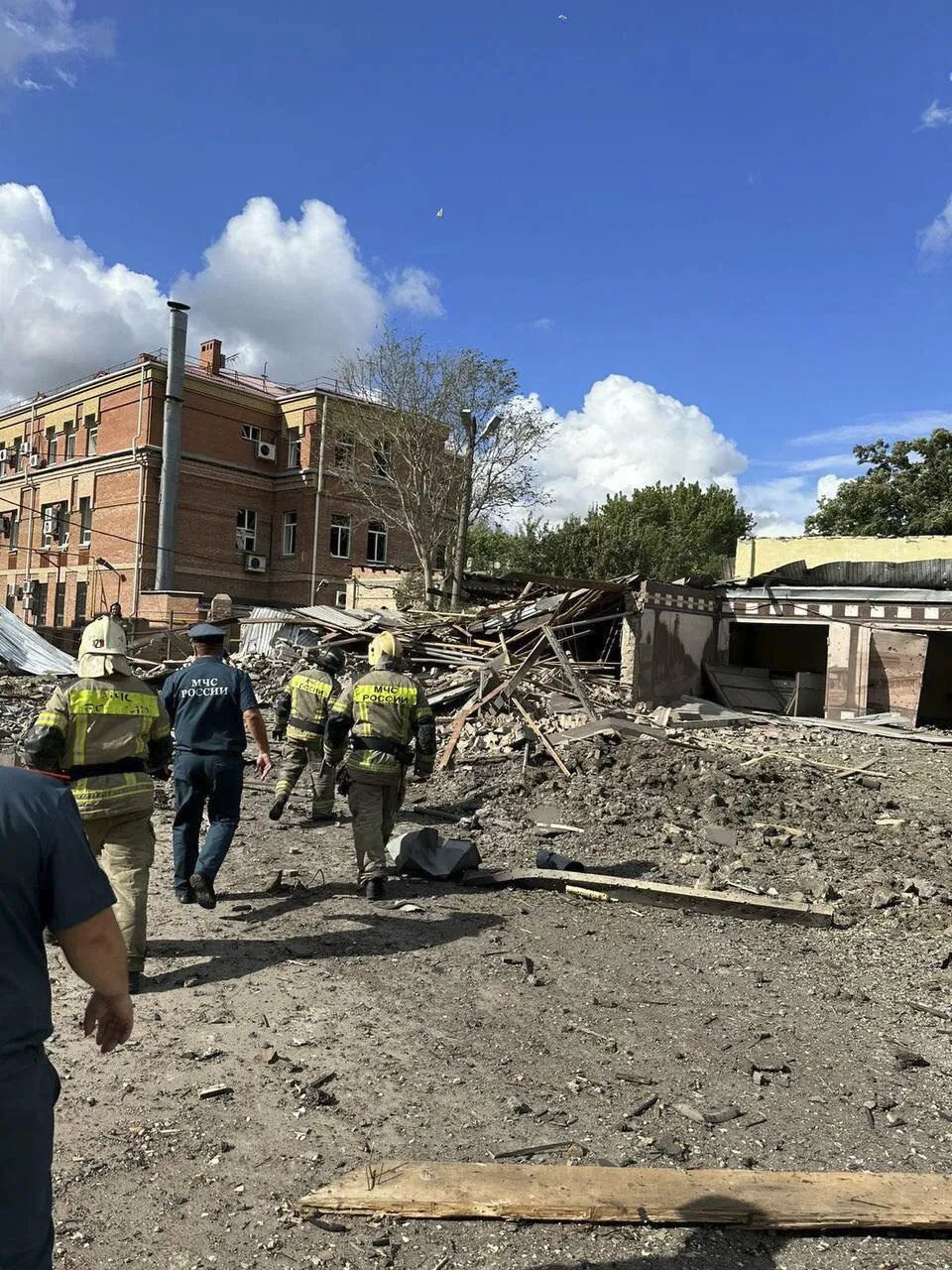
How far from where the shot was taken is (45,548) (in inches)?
1594

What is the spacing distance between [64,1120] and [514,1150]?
176 centimetres

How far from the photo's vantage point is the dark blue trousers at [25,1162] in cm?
187

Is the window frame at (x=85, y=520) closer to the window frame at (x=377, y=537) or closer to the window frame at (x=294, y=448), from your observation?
the window frame at (x=294, y=448)

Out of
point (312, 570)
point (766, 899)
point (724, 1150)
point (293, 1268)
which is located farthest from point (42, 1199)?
point (312, 570)

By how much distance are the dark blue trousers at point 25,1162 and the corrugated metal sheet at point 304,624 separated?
15.8 m

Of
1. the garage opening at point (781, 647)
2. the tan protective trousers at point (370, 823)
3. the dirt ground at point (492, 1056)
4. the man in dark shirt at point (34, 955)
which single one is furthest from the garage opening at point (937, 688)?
the man in dark shirt at point (34, 955)

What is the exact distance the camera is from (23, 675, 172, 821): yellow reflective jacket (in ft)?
15.5

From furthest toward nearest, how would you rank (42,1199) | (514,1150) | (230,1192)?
1. (514,1150)
2. (230,1192)
3. (42,1199)

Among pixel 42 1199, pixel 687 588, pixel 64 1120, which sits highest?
pixel 687 588

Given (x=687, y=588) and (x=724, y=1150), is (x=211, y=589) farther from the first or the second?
(x=724, y=1150)

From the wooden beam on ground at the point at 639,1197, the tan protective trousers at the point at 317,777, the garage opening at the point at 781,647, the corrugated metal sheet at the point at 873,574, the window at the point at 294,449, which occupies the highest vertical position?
the window at the point at 294,449

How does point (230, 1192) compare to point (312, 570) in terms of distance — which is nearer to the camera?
point (230, 1192)

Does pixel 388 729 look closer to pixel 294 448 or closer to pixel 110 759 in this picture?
pixel 110 759

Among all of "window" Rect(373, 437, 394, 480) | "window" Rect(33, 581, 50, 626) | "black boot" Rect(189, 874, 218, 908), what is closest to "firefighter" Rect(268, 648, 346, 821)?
"black boot" Rect(189, 874, 218, 908)
